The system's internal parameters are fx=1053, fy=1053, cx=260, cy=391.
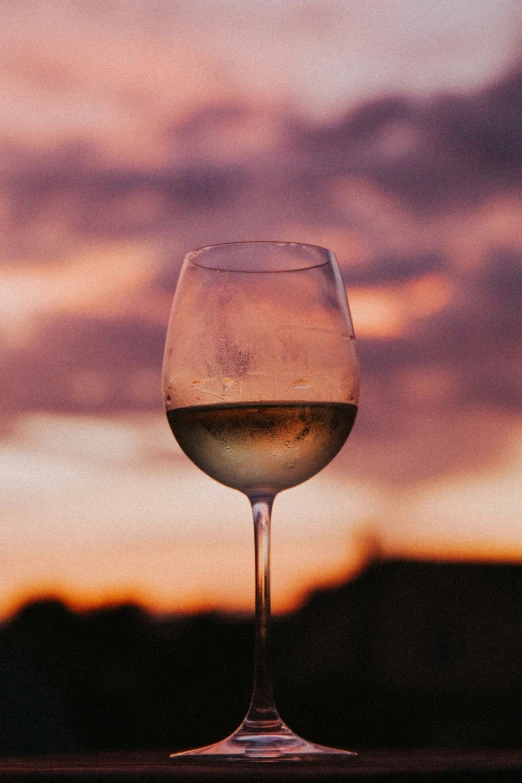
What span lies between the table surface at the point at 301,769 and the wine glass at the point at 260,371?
37 cm

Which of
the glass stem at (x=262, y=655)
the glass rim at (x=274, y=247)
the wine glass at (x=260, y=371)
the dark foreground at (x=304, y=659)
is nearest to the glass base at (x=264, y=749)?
the glass stem at (x=262, y=655)

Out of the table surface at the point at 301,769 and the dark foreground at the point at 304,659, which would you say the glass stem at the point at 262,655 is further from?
the dark foreground at the point at 304,659

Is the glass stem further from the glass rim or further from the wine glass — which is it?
the glass rim

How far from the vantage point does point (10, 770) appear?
0.98m

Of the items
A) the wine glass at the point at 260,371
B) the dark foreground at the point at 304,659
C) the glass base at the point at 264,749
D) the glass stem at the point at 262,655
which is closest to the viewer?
the glass base at the point at 264,749

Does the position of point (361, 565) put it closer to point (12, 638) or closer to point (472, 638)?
point (12, 638)

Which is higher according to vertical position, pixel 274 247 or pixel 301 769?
pixel 274 247

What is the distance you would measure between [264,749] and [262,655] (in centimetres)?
16

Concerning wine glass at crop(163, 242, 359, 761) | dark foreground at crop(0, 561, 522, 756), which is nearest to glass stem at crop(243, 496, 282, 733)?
wine glass at crop(163, 242, 359, 761)

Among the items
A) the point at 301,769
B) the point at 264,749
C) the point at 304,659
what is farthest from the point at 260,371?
the point at 304,659

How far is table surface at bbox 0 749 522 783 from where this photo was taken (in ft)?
2.99

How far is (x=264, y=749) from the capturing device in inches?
49.1

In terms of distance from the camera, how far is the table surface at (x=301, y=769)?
2.99ft

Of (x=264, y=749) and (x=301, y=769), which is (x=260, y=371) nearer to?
(x=264, y=749)
